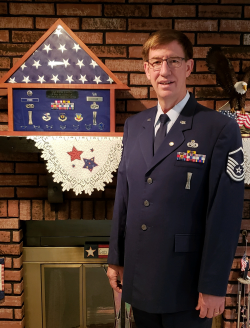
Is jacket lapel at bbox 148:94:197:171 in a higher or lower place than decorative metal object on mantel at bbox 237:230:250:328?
higher

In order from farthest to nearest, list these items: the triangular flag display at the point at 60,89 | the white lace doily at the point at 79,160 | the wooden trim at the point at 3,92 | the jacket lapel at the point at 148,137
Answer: the wooden trim at the point at 3,92 < the triangular flag display at the point at 60,89 < the white lace doily at the point at 79,160 < the jacket lapel at the point at 148,137

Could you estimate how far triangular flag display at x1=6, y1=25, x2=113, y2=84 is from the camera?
1.44 meters

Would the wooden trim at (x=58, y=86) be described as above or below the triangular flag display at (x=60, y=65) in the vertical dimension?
below

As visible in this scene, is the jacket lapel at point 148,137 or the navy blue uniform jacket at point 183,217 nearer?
the navy blue uniform jacket at point 183,217

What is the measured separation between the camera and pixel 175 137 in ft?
3.33

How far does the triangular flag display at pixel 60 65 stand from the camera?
144 centimetres

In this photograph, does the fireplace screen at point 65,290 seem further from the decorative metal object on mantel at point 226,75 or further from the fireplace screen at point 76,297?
the decorative metal object on mantel at point 226,75

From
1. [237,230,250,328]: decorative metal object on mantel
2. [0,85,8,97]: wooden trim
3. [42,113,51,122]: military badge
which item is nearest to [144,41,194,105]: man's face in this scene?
[42,113,51,122]: military badge

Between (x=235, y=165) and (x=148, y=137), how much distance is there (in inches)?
13.8

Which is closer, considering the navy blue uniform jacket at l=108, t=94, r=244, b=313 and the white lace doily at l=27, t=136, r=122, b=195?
the navy blue uniform jacket at l=108, t=94, r=244, b=313

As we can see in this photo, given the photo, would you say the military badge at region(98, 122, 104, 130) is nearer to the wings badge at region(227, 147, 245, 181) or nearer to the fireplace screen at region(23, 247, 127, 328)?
the wings badge at region(227, 147, 245, 181)

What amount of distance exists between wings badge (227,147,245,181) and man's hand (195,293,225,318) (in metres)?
0.43

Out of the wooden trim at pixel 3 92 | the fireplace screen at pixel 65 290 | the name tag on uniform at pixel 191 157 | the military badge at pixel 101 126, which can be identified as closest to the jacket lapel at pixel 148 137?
the name tag on uniform at pixel 191 157

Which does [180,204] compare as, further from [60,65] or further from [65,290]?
[65,290]
